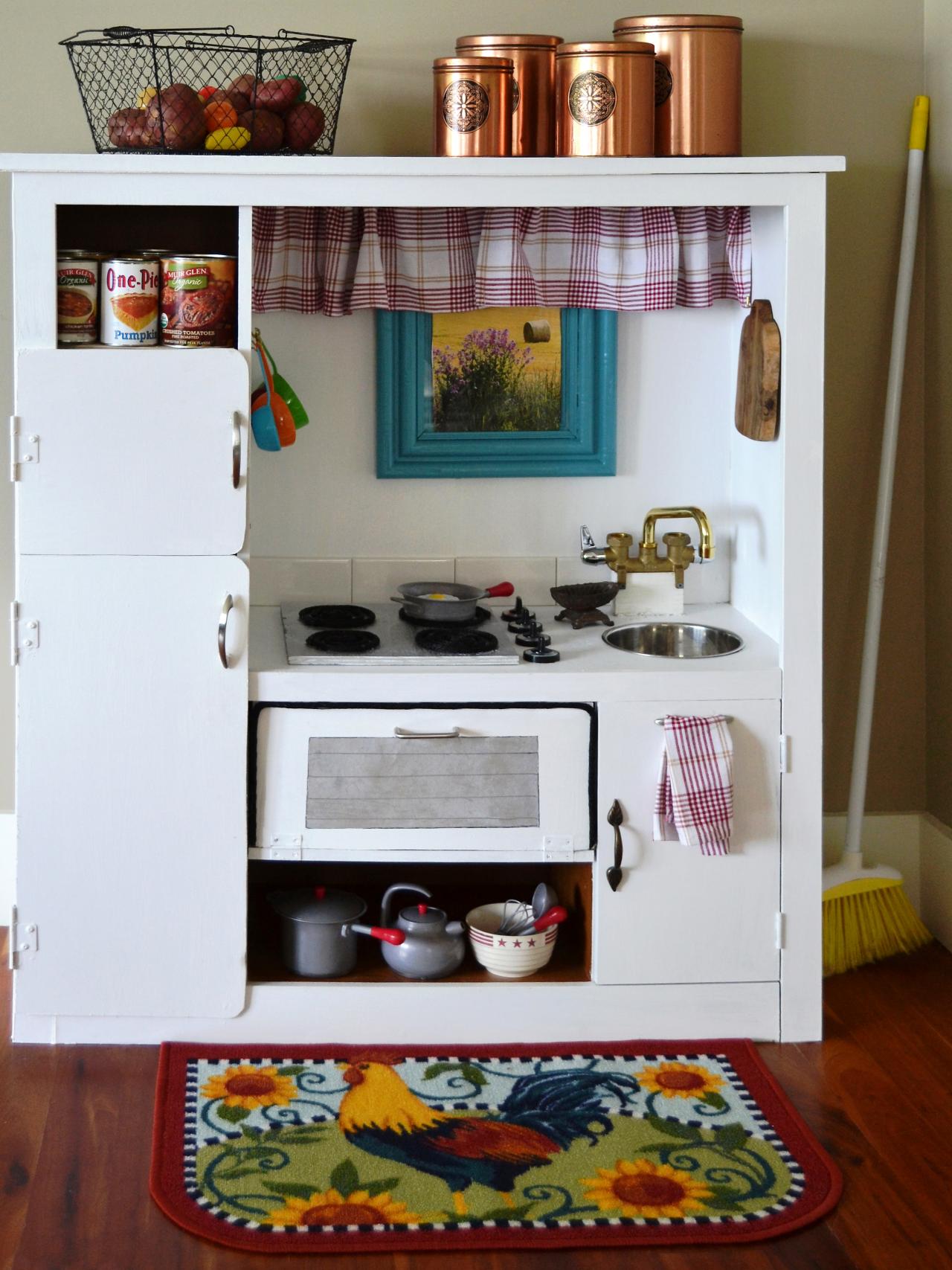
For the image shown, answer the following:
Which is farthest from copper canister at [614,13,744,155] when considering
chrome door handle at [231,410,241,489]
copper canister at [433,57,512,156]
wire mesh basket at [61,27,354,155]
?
chrome door handle at [231,410,241,489]

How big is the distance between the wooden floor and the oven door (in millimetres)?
540

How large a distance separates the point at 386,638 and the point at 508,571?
43 cm

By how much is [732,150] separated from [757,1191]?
5.95 ft

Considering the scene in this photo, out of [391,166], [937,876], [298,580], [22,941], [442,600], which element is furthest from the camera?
[937,876]

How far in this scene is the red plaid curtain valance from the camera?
2.93 meters

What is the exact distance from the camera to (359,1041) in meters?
2.65

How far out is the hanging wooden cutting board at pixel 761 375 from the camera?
266 centimetres

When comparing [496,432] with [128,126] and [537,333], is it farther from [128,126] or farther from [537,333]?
[128,126]

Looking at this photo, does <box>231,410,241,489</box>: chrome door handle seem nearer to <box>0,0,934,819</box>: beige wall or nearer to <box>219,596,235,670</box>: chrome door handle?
<box>219,596,235,670</box>: chrome door handle

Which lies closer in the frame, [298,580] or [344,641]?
[344,641]

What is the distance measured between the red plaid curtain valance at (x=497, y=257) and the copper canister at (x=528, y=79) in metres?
0.22

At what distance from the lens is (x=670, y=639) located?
2.99m

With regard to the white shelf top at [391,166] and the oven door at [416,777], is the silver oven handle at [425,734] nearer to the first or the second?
the oven door at [416,777]

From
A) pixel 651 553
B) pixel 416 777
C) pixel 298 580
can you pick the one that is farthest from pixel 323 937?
pixel 651 553
